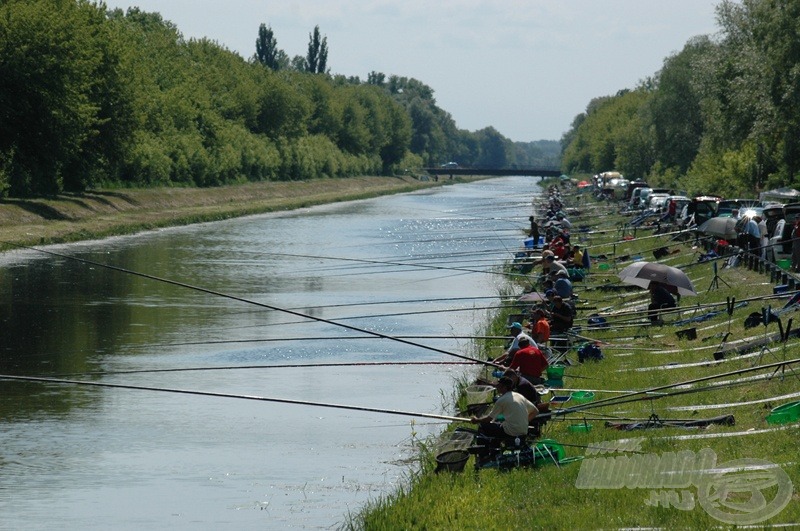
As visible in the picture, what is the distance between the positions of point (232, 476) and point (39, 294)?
76.9ft

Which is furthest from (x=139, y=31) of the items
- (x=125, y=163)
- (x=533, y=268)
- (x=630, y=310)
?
(x=630, y=310)

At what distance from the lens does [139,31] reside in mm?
116500

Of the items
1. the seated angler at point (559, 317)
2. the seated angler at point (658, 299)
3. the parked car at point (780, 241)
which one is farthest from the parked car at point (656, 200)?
the seated angler at point (559, 317)

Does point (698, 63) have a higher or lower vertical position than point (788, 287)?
higher

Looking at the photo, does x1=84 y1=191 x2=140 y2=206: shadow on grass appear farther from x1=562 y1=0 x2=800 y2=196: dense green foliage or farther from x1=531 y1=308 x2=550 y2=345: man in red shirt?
x1=531 y1=308 x2=550 y2=345: man in red shirt

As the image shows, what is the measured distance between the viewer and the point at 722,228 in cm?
4375

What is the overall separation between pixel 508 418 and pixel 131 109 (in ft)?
211

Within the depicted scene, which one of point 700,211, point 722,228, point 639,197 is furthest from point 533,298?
point 639,197

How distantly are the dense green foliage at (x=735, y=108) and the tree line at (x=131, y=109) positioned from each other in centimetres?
3177

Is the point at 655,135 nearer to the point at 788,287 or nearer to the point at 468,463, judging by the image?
the point at 788,287

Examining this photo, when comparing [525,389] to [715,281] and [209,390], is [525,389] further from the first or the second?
[715,281]

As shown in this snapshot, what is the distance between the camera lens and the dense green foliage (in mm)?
52031

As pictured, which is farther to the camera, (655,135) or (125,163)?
(655,135)

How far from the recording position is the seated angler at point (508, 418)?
17.4m
